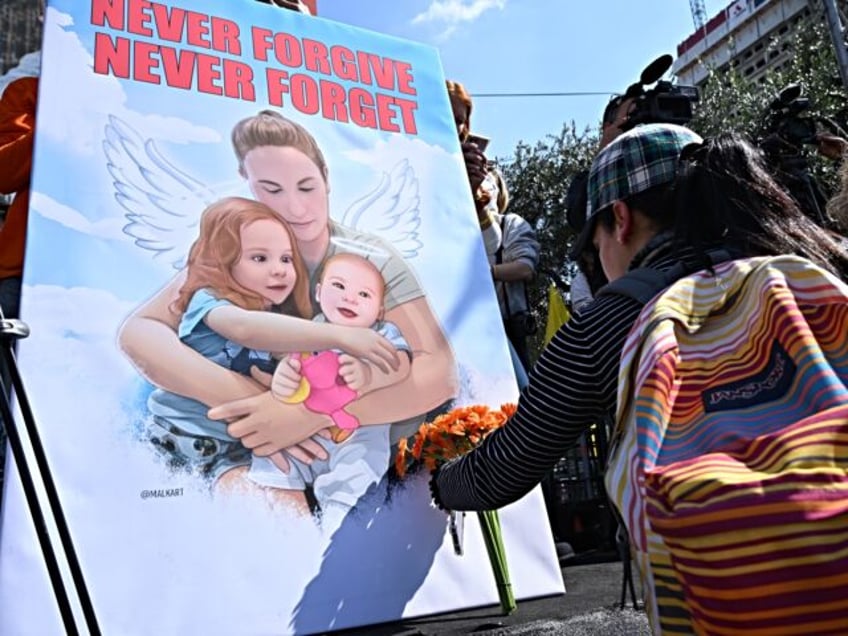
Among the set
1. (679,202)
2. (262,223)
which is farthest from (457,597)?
(679,202)

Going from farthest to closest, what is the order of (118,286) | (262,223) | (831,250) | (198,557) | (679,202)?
(262,223) → (118,286) → (198,557) → (679,202) → (831,250)

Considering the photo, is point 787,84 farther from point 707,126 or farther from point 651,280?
point 651,280

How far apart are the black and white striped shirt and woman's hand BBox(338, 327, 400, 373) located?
0.99 meters

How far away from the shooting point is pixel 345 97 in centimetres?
249

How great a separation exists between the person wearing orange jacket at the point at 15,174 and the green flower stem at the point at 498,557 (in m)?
1.32

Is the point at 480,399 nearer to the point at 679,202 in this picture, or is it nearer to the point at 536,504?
the point at 536,504

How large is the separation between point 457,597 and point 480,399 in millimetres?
596

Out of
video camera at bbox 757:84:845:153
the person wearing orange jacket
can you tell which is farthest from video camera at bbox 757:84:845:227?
Result: the person wearing orange jacket

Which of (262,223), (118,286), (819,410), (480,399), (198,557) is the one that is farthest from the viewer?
(480,399)

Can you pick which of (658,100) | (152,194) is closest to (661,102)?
(658,100)

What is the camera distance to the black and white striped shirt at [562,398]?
1050 mm

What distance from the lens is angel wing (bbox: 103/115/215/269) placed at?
6.55 feet

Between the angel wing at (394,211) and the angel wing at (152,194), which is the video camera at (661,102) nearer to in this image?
the angel wing at (394,211)

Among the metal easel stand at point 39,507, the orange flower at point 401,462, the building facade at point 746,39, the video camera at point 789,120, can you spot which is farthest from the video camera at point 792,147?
the building facade at point 746,39
